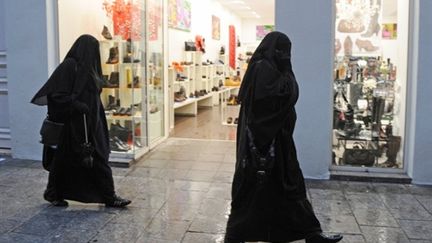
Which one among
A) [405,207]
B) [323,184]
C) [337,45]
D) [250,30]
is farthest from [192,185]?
[250,30]

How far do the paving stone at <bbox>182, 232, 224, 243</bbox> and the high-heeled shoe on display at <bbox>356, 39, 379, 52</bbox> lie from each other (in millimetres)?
3128

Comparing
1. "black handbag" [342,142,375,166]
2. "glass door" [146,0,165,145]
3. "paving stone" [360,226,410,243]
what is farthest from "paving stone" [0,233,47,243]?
"black handbag" [342,142,375,166]

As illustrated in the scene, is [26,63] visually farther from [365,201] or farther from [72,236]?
[365,201]

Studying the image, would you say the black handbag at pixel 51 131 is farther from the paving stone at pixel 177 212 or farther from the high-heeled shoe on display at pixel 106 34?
the high-heeled shoe on display at pixel 106 34

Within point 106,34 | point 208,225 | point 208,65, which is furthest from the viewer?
point 208,65

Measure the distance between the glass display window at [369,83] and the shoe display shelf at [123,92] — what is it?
9.18 ft

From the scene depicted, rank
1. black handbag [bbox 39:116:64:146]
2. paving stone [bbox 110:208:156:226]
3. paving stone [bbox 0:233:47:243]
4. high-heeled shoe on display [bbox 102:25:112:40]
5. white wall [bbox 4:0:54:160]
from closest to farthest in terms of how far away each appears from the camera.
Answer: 1. paving stone [bbox 0:233:47:243]
2. paving stone [bbox 110:208:156:226]
3. black handbag [bbox 39:116:64:146]
4. white wall [bbox 4:0:54:160]
5. high-heeled shoe on display [bbox 102:25:112:40]

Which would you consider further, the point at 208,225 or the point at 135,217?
the point at 135,217

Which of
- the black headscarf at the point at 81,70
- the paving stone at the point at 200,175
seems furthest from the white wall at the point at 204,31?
the black headscarf at the point at 81,70

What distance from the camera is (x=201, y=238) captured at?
403 centimetres

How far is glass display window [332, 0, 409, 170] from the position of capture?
585 centimetres

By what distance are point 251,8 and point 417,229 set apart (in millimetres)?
14346

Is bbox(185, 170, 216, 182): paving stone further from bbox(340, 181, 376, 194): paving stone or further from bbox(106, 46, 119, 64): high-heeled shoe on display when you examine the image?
bbox(106, 46, 119, 64): high-heeled shoe on display

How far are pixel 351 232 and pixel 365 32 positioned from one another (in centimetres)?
274
